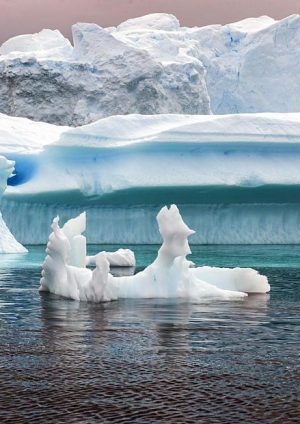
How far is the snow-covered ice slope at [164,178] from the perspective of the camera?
2598cm

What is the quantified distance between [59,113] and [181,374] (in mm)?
38911

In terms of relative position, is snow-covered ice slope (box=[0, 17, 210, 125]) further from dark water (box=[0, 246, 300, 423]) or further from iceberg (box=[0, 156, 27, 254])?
dark water (box=[0, 246, 300, 423])

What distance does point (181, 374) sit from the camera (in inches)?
250

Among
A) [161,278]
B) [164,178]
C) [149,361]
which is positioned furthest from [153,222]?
[149,361]

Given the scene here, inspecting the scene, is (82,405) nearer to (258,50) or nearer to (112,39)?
(112,39)

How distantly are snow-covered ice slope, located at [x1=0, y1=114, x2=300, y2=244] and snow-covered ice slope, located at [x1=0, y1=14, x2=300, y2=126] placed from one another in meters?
15.9

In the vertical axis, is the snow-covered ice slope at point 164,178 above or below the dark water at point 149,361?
above

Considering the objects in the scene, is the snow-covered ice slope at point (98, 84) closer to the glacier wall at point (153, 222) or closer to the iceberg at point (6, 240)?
the glacier wall at point (153, 222)

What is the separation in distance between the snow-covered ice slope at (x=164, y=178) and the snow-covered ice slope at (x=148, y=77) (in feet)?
52.1

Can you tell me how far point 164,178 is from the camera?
26.0 m

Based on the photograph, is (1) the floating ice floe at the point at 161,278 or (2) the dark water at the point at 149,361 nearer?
(2) the dark water at the point at 149,361

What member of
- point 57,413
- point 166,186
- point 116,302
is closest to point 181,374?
point 57,413

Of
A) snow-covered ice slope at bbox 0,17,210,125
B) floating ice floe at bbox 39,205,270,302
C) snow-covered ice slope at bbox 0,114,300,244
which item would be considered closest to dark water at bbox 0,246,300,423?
floating ice floe at bbox 39,205,270,302

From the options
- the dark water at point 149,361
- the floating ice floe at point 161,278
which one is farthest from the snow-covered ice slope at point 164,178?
the dark water at point 149,361
